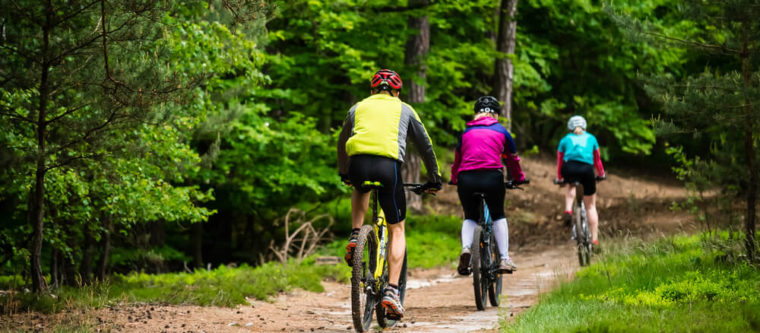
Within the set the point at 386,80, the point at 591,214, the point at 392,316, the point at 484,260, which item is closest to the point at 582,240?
the point at 591,214

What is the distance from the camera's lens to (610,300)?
5957mm

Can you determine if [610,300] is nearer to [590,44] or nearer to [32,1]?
[32,1]

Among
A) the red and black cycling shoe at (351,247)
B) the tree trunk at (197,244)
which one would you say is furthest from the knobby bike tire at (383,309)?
the tree trunk at (197,244)

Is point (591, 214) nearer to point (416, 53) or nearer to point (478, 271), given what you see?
point (478, 271)

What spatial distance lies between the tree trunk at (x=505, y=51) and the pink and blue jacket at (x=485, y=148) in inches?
437

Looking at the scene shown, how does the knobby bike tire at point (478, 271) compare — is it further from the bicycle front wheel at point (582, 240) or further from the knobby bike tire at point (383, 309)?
the bicycle front wheel at point (582, 240)

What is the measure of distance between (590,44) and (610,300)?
58.4 ft

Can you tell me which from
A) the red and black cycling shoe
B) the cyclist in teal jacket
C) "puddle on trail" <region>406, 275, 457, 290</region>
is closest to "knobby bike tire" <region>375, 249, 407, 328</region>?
the red and black cycling shoe

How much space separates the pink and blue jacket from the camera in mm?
7141

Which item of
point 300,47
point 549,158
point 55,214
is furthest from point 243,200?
point 549,158

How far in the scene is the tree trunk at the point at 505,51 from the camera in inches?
723

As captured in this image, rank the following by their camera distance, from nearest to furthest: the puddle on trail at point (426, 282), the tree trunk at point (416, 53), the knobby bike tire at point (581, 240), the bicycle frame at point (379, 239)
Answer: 1. the bicycle frame at point (379, 239)
2. the knobby bike tire at point (581, 240)
3. the puddle on trail at point (426, 282)
4. the tree trunk at point (416, 53)

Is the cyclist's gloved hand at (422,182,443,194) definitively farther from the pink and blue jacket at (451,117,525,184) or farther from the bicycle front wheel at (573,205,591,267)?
the bicycle front wheel at (573,205,591,267)

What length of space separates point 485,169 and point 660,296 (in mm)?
2069
